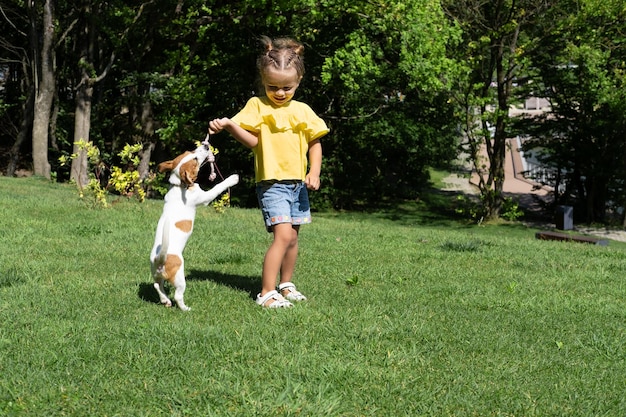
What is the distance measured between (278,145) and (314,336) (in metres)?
1.63

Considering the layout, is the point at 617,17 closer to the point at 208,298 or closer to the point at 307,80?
the point at 307,80

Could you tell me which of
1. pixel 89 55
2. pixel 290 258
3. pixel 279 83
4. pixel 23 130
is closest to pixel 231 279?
pixel 290 258

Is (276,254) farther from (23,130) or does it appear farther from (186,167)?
(23,130)

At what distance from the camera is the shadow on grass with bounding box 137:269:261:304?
5.23 meters

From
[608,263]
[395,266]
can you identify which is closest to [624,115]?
[608,263]

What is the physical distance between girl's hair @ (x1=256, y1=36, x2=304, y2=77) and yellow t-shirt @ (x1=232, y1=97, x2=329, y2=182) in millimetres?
284

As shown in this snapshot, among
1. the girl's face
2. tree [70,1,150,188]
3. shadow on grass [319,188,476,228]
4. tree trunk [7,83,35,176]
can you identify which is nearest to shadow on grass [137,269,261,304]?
the girl's face

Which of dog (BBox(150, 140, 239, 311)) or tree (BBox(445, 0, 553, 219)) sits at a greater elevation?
tree (BBox(445, 0, 553, 219))

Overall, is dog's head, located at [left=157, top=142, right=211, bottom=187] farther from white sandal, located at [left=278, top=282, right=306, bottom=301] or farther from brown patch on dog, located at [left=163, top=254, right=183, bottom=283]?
white sandal, located at [left=278, top=282, right=306, bottom=301]

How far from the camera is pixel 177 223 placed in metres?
4.73

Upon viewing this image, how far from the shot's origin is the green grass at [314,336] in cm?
333

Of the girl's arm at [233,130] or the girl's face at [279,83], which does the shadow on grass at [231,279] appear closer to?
the girl's arm at [233,130]

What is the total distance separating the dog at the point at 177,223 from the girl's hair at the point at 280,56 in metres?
0.82

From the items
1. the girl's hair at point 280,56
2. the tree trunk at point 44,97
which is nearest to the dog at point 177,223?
the girl's hair at point 280,56
